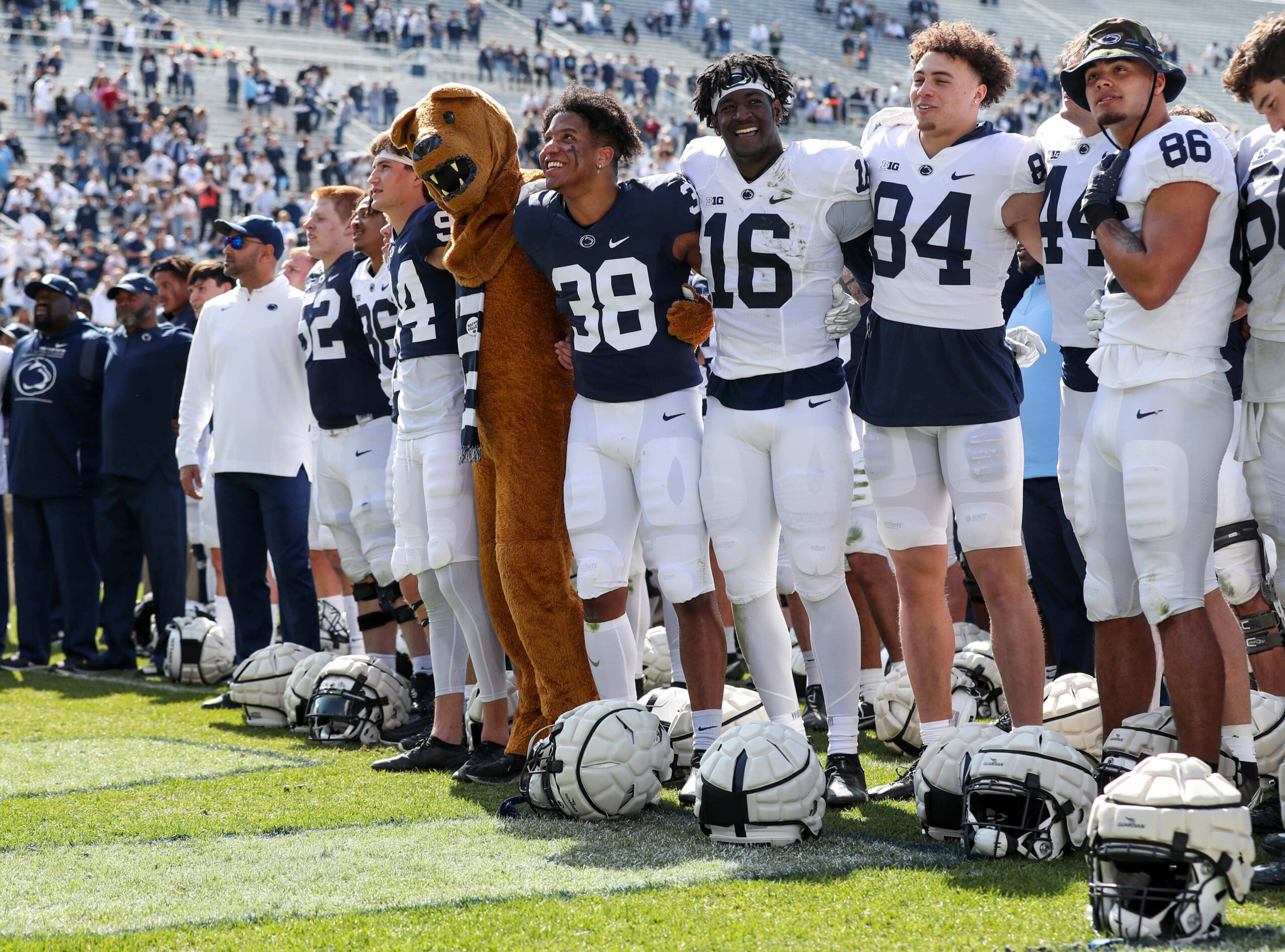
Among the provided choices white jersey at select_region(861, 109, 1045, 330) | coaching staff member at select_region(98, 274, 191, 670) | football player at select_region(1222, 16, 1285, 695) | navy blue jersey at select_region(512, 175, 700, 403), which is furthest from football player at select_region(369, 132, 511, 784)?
coaching staff member at select_region(98, 274, 191, 670)

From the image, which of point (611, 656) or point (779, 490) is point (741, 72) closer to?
point (779, 490)

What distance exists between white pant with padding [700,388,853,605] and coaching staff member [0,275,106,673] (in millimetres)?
5279

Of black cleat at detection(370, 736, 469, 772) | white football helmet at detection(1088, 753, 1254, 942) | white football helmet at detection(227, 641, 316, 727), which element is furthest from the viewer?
white football helmet at detection(227, 641, 316, 727)

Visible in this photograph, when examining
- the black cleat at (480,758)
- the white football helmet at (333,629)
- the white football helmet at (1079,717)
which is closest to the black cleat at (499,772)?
the black cleat at (480,758)

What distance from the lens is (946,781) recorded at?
→ 3686 millimetres

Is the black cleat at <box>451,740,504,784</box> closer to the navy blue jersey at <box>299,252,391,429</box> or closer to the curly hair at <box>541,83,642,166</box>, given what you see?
the navy blue jersey at <box>299,252,391,429</box>

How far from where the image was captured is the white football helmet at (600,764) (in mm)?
4055

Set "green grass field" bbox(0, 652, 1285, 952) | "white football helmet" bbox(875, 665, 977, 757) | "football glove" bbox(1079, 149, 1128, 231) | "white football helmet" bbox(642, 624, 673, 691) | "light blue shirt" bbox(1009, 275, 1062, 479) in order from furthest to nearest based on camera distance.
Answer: "white football helmet" bbox(642, 624, 673, 691), "light blue shirt" bbox(1009, 275, 1062, 479), "white football helmet" bbox(875, 665, 977, 757), "football glove" bbox(1079, 149, 1128, 231), "green grass field" bbox(0, 652, 1285, 952)

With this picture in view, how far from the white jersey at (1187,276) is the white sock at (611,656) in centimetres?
177

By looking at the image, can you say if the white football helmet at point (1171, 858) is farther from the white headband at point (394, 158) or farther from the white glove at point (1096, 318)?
the white headband at point (394, 158)

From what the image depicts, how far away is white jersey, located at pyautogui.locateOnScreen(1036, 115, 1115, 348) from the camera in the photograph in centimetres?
410

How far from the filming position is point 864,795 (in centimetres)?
424

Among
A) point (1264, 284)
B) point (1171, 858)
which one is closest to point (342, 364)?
point (1264, 284)

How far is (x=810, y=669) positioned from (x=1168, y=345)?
9.37ft
